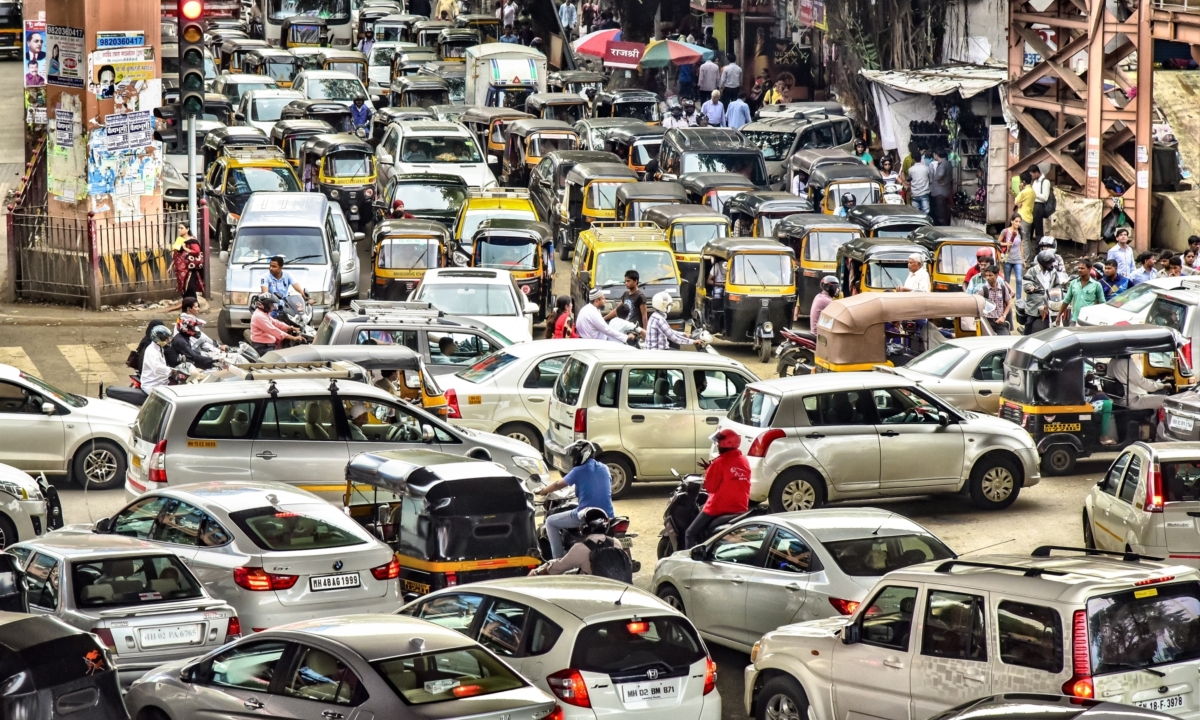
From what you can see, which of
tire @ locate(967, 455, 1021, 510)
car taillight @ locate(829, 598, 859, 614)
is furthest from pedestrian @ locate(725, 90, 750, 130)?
car taillight @ locate(829, 598, 859, 614)

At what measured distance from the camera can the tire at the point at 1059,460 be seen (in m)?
18.2

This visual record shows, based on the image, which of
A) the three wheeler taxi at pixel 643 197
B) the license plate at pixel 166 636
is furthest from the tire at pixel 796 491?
the three wheeler taxi at pixel 643 197

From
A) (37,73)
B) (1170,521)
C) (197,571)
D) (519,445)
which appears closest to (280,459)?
(519,445)

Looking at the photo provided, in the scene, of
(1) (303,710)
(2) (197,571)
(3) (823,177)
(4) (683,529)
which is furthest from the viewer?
(3) (823,177)

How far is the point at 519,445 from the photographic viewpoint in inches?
654

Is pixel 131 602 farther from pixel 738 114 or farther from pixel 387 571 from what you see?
pixel 738 114

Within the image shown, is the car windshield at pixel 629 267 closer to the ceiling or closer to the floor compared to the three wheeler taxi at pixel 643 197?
closer to the floor

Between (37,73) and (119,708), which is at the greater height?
(37,73)

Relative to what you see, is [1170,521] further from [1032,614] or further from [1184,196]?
[1184,196]

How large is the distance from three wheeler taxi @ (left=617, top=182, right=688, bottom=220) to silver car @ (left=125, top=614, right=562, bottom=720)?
2090 centimetres

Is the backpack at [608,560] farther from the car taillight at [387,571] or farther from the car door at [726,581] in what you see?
the car taillight at [387,571]

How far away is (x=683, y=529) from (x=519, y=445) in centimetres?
255

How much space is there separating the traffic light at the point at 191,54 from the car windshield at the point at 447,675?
11599mm

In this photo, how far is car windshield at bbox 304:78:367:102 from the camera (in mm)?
44281
